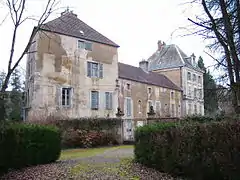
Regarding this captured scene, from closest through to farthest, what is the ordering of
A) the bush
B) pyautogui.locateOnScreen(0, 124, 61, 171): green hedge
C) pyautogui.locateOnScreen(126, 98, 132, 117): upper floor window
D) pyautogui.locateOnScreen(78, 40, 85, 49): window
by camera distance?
1. pyautogui.locateOnScreen(0, 124, 61, 171): green hedge
2. the bush
3. pyautogui.locateOnScreen(78, 40, 85, 49): window
4. pyautogui.locateOnScreen(126, 98, 132, 117): upper floor window

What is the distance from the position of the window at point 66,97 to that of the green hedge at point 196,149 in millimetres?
17204

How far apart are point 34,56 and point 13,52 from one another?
1441 centimetres

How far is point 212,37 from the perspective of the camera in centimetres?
838

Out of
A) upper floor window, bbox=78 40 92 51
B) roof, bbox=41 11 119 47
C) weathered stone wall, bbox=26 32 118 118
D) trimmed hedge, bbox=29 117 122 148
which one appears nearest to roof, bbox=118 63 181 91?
weathered stone wall, bbox=26 32 118 118

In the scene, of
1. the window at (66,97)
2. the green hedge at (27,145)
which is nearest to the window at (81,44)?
the window at (66,97)

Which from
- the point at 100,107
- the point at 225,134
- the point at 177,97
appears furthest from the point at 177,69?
the point at 225,134

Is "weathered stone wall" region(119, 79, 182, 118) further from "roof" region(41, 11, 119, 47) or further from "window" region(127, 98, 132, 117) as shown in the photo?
"roof" region(41, 11, 119, 47)

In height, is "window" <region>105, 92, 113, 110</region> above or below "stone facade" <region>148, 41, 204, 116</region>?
below

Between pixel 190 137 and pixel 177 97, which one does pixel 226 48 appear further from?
pixel 177 97

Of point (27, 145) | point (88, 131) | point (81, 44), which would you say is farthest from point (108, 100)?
point (27, 145)

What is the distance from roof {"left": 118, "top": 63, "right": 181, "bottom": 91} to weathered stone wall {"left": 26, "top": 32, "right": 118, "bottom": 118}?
4035mm

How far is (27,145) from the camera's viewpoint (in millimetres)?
10328

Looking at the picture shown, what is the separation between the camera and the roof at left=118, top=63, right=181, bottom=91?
34.6 metres

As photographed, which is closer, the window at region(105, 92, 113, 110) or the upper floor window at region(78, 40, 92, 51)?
the upper floor window at region(78, 40, 92, 51)
